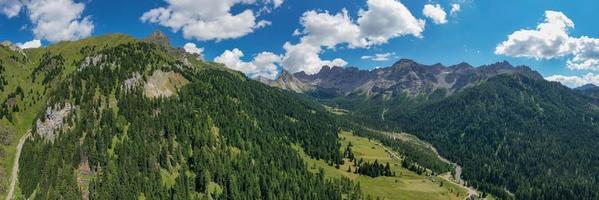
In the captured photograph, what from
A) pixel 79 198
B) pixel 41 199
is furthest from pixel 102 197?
pixel 41 199

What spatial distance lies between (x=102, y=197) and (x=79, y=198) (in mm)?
8218

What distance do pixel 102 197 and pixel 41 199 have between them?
22851 millimetres

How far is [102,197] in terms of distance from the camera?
200 m

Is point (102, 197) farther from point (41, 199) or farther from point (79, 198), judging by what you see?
point (41, 199)

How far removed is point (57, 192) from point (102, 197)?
55.8ft

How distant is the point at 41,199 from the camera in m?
199

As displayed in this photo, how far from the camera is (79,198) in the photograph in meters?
198

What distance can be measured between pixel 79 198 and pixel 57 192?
9.16 metres

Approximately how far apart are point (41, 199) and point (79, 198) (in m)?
14.9

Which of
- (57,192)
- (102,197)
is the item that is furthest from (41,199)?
(102,197)

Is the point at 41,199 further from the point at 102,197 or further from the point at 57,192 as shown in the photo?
the point at 102,197
